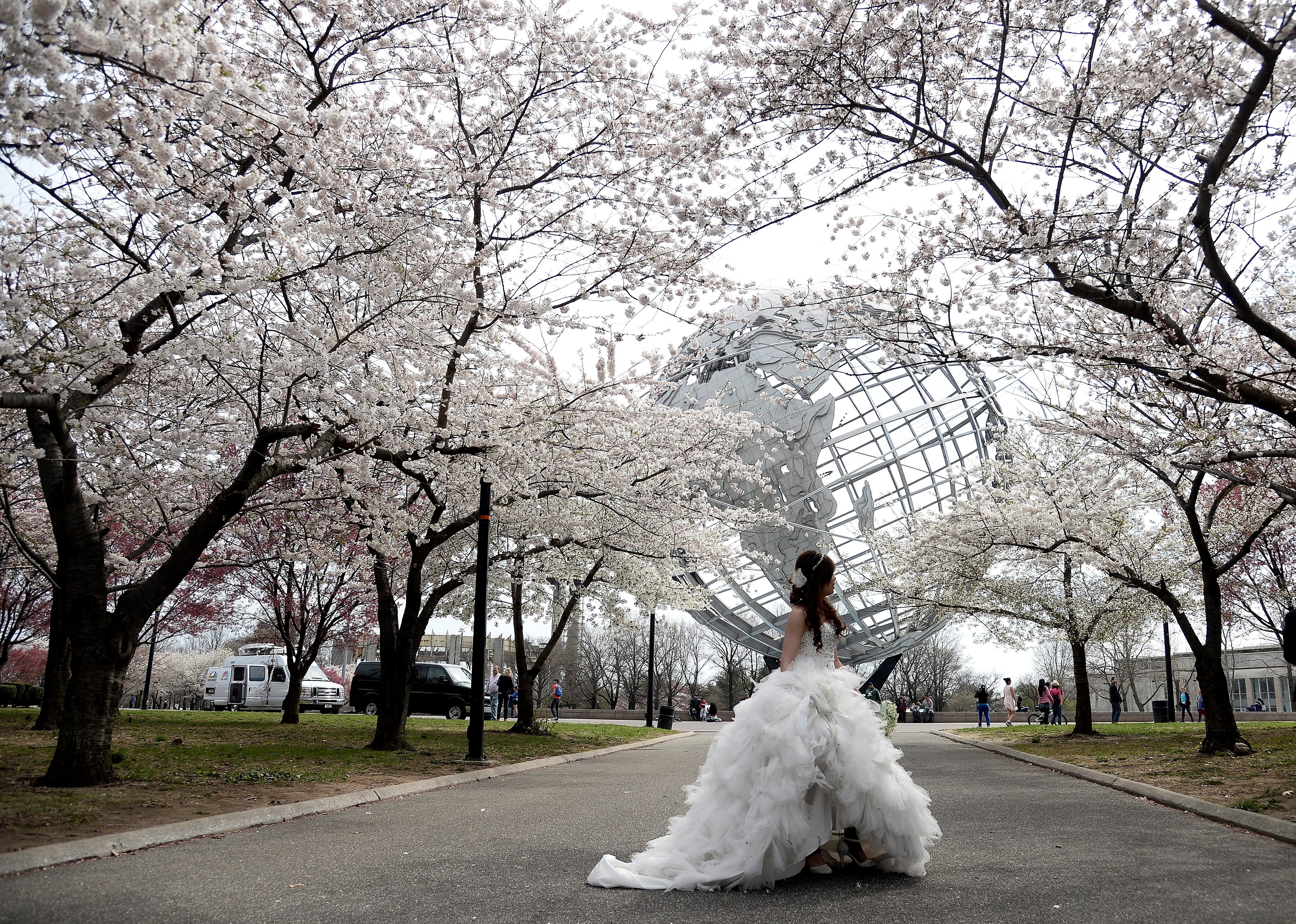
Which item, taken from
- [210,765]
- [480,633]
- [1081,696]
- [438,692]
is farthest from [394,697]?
[438,692]

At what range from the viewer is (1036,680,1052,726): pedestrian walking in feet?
102

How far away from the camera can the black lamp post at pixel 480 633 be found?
1227 cm

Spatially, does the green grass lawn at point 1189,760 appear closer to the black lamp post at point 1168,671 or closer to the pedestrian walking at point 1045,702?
the black lamp post at point 1168,671

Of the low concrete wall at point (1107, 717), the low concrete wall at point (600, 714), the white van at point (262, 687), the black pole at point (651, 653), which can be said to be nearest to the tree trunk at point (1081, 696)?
the black pole at point (651, 653)

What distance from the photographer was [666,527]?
17.3 meters

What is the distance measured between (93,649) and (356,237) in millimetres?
4384

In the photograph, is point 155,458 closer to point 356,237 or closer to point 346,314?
point 346,314

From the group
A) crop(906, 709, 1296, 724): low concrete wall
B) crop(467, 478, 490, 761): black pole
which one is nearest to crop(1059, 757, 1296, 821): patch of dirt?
crop(467, 478, 490, 761): black pole

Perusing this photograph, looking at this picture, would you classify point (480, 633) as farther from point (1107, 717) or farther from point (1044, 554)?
point (1107, 717)

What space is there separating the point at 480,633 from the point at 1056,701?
24956mm

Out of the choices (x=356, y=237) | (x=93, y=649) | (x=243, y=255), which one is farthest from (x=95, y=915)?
(x=243, y=255)

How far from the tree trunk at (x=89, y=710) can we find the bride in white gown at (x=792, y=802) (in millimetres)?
5554

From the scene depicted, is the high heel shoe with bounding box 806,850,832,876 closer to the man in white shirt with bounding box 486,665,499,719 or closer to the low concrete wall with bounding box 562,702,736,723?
the man in white shirt with bounding box 486,665,499,719

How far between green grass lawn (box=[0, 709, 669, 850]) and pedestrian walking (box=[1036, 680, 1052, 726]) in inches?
635
